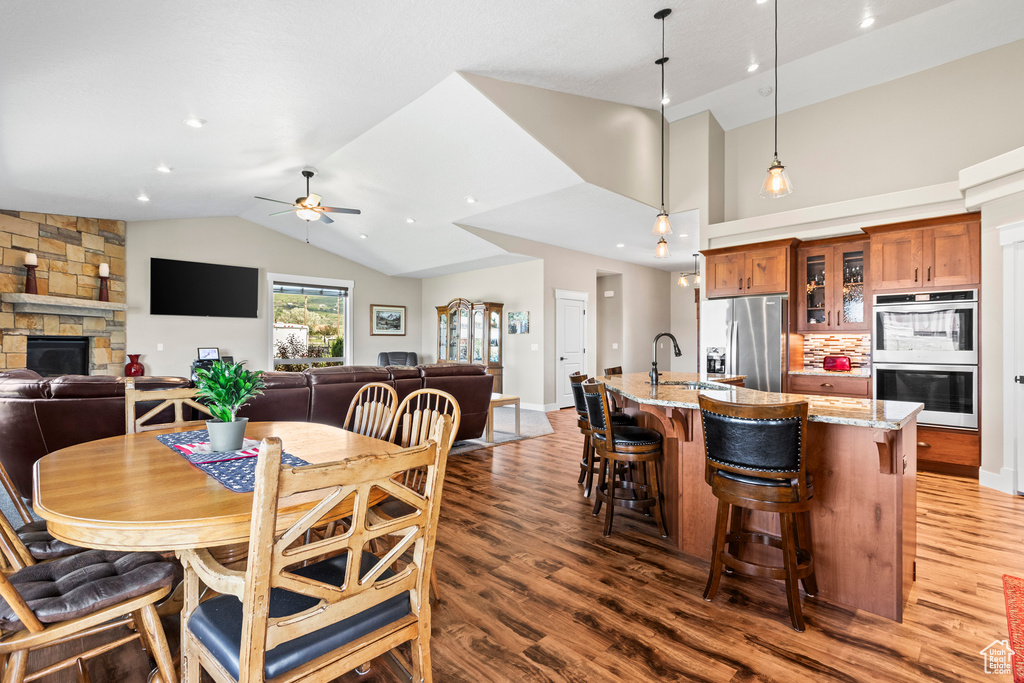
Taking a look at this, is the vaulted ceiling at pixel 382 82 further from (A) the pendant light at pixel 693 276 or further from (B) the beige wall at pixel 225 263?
(A) the pendant light at pixel 693 276

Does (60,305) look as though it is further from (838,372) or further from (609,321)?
(838,372)

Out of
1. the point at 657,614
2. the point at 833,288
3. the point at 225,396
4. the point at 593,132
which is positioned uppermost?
the point at 593,132

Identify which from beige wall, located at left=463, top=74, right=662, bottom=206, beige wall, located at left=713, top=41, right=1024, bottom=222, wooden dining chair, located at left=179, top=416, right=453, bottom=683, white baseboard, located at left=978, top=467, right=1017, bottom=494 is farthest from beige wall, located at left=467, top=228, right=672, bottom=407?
wooden dining chair, located at left=179, top=416, right=453, bottom=683

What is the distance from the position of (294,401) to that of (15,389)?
5.36 ft

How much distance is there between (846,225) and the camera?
4723mm

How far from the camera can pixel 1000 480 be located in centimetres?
368

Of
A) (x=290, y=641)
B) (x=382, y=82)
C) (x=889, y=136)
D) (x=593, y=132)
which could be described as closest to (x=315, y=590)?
(x=290, y=641)

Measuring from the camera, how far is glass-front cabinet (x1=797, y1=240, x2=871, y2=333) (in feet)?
15.7

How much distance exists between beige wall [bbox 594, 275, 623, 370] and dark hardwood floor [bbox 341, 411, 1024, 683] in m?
6.25

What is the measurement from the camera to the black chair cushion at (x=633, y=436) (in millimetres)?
2785

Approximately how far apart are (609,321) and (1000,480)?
6.21m

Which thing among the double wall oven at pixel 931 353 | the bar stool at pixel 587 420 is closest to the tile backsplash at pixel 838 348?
the double wall oven at pixel 931 353

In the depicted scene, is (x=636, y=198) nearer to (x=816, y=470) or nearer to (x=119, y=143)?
(x=816, y=470)

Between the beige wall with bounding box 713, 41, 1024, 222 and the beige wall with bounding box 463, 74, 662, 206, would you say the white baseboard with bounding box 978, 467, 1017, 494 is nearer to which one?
the beige wall with bounding box 713, 41, 1024, 222
